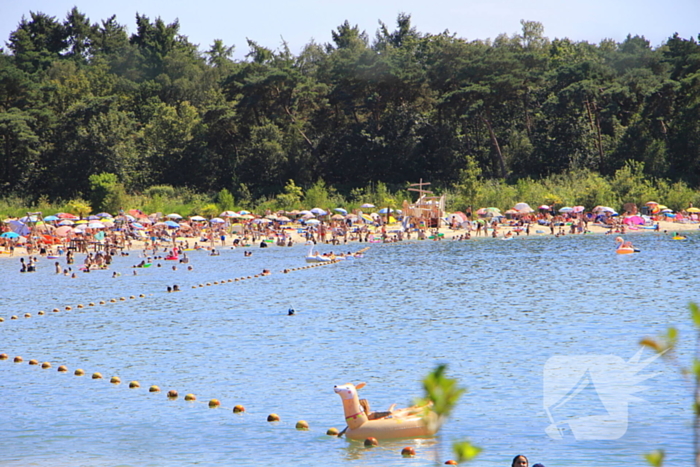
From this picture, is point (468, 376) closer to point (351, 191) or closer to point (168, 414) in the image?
point (168, 414)

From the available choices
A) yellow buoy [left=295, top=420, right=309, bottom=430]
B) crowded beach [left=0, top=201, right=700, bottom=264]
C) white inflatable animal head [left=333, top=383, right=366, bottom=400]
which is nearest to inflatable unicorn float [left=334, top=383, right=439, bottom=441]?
white inflatable animal head [left=333, top=383, right=366, bottom=400]

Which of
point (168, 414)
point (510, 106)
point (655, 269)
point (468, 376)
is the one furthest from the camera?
point (510, 106)

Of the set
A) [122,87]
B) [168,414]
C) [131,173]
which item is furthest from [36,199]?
[168,414]

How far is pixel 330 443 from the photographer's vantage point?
1390 cm

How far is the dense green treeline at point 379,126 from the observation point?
68625mm

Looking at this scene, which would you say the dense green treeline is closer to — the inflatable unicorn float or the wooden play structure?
the wooden play structure

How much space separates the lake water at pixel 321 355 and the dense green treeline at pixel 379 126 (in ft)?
87.8

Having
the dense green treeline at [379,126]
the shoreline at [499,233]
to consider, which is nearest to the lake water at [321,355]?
the shoreline at [499,233]

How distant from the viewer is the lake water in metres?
13.7

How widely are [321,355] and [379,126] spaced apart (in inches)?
2149

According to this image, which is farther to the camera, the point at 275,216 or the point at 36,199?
the point at 36,199

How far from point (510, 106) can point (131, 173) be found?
3559 centimetres

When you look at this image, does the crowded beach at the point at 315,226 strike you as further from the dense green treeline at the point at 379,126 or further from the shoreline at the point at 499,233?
the dense green treeline at the point at 379,126

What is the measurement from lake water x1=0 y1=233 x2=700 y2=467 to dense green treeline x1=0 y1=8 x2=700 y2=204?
26.8m
